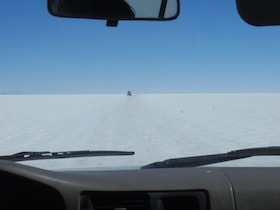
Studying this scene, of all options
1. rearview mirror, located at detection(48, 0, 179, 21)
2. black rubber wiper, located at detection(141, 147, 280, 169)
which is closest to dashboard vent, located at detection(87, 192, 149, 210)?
black rubber wiper, located at detection(141, 147, 280, 169)

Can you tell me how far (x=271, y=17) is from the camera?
6.52 feet

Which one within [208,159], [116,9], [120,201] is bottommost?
[120,201]

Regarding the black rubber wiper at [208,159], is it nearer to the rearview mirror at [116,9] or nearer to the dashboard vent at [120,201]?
the dashboard vent at [120,201]

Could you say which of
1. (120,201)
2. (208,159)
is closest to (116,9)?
(120,201)

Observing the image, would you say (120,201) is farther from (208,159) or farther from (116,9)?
(208,159)

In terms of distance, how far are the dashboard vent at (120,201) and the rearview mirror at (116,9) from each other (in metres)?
0.89

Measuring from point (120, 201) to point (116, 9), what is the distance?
0.96 metres

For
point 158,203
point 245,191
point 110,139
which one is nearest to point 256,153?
point 245,191

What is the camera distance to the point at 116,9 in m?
2.45

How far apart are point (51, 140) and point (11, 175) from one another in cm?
793

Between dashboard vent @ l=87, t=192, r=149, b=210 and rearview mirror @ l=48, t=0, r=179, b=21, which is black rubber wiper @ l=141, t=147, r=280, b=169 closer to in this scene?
dashboard vent @ l=87, t=192, r=149, b=210

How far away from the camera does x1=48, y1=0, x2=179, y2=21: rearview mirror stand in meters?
2.42

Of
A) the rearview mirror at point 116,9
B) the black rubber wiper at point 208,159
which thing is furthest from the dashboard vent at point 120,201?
the rearview mirror at point 116,9

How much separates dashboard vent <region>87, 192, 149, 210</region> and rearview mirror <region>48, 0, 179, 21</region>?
2.91 feet
